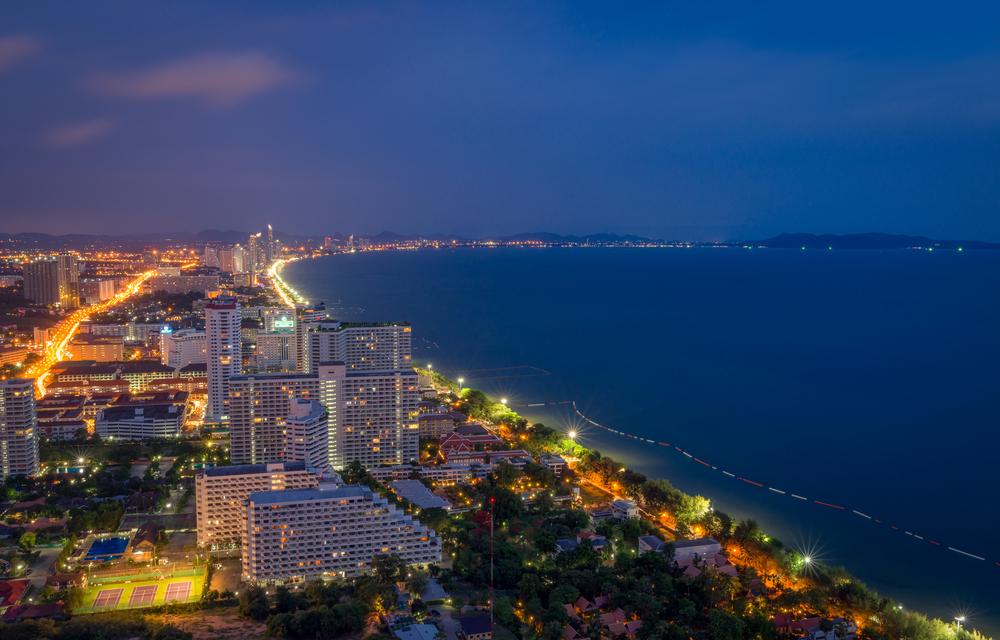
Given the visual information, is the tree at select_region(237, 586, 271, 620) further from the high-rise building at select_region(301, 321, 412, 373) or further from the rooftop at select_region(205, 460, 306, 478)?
the high-rise building at select_region(301, 321, 412, 373)

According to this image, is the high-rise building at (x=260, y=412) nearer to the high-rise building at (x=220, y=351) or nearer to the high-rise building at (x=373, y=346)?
the high-rise building at (x=220, y=351)

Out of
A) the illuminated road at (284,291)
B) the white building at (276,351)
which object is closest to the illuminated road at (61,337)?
the white building at (276,351)

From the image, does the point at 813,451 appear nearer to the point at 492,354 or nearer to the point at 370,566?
the point at 370,566

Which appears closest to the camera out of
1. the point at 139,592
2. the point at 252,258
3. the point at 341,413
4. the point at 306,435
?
the point at 139,592

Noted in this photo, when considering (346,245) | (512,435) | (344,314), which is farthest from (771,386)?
(346,245)

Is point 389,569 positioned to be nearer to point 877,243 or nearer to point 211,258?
point 211,258

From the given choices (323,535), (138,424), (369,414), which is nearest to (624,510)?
(323,535)
